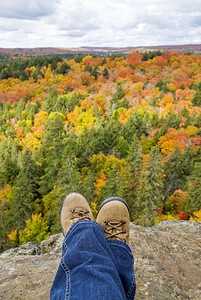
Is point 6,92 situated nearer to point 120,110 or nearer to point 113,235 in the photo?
point 120,110

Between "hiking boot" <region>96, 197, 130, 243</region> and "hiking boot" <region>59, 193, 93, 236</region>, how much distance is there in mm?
298

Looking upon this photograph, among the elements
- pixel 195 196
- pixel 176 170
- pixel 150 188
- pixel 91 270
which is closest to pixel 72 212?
pixel 91 270

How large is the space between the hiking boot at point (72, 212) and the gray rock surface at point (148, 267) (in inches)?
32.7

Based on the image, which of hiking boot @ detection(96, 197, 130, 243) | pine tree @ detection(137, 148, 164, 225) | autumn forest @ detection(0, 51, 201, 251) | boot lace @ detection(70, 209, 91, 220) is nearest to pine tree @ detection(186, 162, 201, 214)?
autumn forest @ detection(0, 51, 201, 251)

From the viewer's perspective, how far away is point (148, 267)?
354cm

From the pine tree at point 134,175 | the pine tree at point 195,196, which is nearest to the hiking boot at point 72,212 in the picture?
the pine tree at point 134,175

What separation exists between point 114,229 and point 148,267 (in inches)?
40.8

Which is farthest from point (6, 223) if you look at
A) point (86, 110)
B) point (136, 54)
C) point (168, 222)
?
point (136, 54)

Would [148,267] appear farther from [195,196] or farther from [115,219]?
[195,196]

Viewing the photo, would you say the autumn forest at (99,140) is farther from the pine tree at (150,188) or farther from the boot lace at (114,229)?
the boot lace at (114,229)

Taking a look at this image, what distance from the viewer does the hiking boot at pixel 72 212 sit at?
3.54 meters

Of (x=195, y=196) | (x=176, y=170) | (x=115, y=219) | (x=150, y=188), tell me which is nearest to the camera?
(x=115, y=219)

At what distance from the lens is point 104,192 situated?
15.7m

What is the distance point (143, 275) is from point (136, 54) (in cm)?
10747
